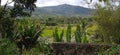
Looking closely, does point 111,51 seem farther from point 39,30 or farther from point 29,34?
point 29,34

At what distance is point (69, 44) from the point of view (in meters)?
11.6

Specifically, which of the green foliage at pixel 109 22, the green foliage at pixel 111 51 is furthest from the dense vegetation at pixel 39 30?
the green foliage at pixel 111 51

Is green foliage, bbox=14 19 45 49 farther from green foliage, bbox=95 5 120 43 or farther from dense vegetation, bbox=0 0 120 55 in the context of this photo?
green foliage, bbox=95 5 120 43

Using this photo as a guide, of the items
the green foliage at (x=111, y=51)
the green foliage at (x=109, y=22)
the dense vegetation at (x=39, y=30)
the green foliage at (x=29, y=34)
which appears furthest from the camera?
the green foliage at (x=109, y=22)

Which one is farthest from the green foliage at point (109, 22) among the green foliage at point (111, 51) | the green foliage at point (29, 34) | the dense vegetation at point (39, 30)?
the green foliage at point (111, 51)

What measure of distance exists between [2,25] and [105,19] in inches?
234

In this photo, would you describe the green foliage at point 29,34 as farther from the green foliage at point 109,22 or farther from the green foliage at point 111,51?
the green foliage at point 111,51

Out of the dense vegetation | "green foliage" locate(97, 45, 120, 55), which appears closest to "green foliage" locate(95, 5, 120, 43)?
the dense vegetation

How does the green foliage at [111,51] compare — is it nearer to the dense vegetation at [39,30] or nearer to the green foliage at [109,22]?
the dense vegetation at [39,30]

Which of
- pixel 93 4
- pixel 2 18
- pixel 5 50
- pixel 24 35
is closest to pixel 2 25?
pixel 2 18

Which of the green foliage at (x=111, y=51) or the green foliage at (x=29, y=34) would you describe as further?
the green foliage at (x=29, y=34)

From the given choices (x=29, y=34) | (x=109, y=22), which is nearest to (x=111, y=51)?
(x=29, y=34)

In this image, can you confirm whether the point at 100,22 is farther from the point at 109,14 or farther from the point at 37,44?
the point at 37,44

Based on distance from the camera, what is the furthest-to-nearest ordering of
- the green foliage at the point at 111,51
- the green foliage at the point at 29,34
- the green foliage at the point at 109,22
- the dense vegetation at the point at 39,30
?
the green foliage at the point at 109,22
the green foliage at the point at 29,34
the dense vegetation at the point at 39,30
the green foliage at the point at 111,51
